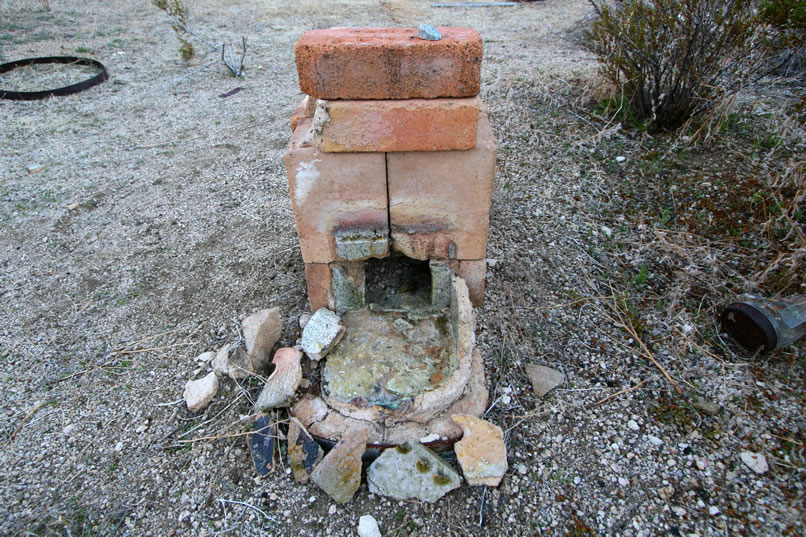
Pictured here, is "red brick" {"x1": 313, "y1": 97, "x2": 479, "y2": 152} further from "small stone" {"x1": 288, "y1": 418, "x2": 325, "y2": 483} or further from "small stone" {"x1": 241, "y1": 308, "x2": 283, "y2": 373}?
"small stone" {"x1": 288, "y1": 418, "x2": 325, "y2": 483}

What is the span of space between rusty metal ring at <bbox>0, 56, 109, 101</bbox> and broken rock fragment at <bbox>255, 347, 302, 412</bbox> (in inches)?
253

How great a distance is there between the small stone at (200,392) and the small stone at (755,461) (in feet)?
8.91

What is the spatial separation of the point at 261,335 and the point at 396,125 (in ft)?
4.68

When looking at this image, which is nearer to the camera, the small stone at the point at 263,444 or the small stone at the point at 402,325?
the small stone at the point at 263,444

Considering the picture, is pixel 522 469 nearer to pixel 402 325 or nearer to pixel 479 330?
pixel 479 330

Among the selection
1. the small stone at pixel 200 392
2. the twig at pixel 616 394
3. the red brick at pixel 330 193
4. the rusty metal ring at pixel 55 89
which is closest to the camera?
the red brick at pixel 330 193

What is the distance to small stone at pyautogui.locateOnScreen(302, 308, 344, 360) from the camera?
275cm

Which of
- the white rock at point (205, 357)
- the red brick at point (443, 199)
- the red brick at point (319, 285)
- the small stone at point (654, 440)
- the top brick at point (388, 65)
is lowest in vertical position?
the white rock at point (205, 357)

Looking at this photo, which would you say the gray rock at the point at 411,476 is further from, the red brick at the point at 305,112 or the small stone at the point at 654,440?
the red brick at the point at 305,112

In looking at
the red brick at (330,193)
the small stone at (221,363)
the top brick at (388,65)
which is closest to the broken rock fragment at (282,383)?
the small stone at (221,363)

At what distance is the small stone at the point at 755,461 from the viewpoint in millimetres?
2230

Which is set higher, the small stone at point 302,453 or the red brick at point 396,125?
the red brick at point 396,125

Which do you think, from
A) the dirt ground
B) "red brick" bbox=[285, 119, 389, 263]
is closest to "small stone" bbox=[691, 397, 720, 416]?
the dirt ground

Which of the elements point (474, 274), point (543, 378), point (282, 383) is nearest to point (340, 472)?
→ point (282, 383)
